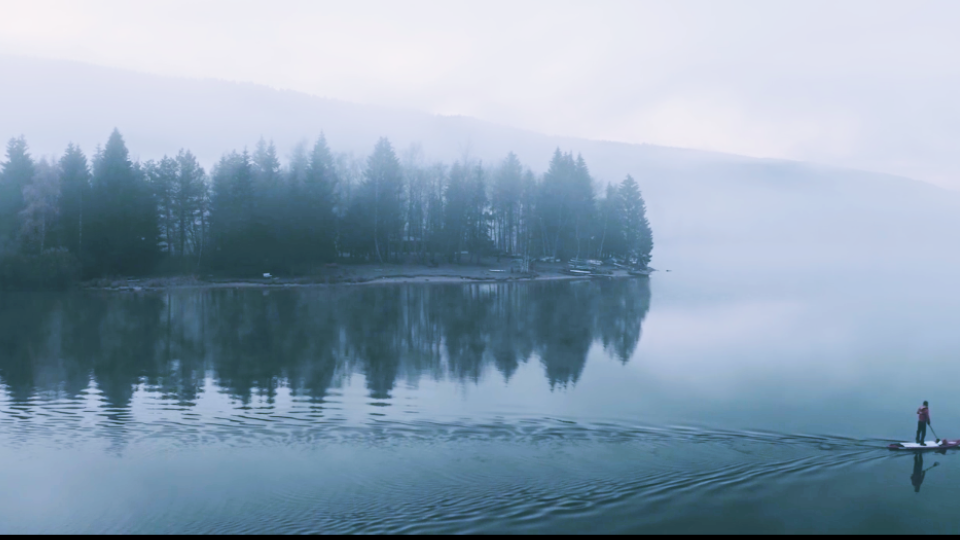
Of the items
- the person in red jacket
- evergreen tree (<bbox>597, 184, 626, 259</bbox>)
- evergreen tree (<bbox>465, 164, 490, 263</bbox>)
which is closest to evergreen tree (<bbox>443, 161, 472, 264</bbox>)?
evergreen tree (<bbox>465, 164, 490, 263</bbox>)

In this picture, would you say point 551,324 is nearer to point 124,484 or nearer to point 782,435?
point 782,435

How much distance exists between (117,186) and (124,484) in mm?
53092

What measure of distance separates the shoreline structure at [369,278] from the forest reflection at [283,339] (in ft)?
17.1

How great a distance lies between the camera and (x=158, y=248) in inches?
2400

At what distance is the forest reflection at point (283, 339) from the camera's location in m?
21.5

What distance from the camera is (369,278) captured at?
63.9 m

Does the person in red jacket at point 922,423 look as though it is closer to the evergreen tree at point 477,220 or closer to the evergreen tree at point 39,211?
the evergreen tree at point 39,211

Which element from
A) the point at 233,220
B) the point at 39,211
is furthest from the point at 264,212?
the point at 39,211

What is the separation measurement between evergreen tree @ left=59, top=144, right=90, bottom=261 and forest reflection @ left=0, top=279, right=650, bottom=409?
9.49 metres

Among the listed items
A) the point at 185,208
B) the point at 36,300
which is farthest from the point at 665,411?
the point at 185,208

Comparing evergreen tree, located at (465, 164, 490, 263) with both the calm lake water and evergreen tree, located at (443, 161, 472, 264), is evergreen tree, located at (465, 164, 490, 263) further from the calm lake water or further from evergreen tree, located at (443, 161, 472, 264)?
the calm lake water

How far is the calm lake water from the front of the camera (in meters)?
11.6

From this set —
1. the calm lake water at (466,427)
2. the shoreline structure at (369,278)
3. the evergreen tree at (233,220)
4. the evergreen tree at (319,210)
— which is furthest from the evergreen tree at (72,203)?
the calm lake water at (466,427)

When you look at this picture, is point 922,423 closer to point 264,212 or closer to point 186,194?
point 264,212
